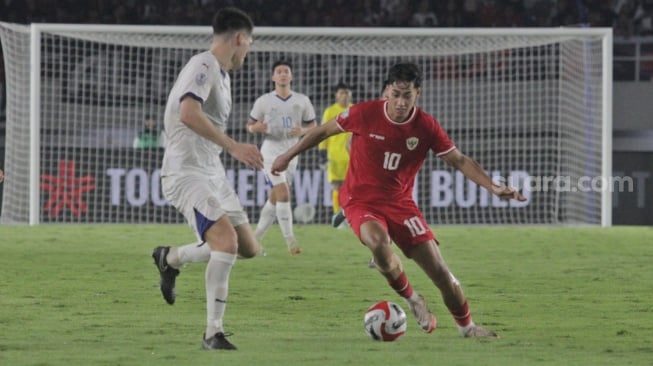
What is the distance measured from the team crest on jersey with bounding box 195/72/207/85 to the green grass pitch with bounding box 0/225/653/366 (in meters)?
1.31

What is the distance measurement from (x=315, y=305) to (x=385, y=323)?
80.1 inches

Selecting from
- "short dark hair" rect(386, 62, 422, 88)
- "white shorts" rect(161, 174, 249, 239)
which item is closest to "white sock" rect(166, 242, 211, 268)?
"white shorts" rect(161, 174, 249, 239)

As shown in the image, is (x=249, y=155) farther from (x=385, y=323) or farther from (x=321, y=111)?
(x=321, y=111)

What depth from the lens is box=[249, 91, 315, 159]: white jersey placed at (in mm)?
14445

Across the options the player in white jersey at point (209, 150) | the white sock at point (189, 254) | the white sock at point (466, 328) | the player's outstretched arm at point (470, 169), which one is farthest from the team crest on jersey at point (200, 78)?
the white sock at point (466, 328)

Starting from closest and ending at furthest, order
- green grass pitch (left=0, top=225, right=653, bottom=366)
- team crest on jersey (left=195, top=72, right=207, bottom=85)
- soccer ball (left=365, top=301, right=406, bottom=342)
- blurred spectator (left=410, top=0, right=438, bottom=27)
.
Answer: green grass pitch (left=0, top=225, right=653, bottom=366)
team crest on jersey (left=195, top=72, right=207, bottom=85)
soccer ball (left=365, top=301, right=406, bottom=342)
blurred spectator (left=410, top=0, right=438, bottom=27)

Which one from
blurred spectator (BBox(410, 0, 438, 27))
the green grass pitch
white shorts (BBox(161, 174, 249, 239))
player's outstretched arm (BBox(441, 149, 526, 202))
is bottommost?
the green grass pitch

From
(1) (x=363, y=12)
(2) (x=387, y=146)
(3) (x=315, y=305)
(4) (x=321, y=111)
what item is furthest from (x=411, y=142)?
(1) (x=363, y=12)

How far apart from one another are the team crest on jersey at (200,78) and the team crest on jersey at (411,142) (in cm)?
136

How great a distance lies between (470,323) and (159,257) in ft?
6.44

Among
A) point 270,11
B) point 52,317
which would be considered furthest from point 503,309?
point 270,11

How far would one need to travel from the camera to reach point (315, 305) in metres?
9.01

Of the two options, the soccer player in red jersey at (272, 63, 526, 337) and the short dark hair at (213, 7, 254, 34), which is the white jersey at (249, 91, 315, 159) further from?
the short dark hair at (213, 7, 254, 34)

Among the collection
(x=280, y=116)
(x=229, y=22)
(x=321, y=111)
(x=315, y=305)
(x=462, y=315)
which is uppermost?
(x=321, y=111)
